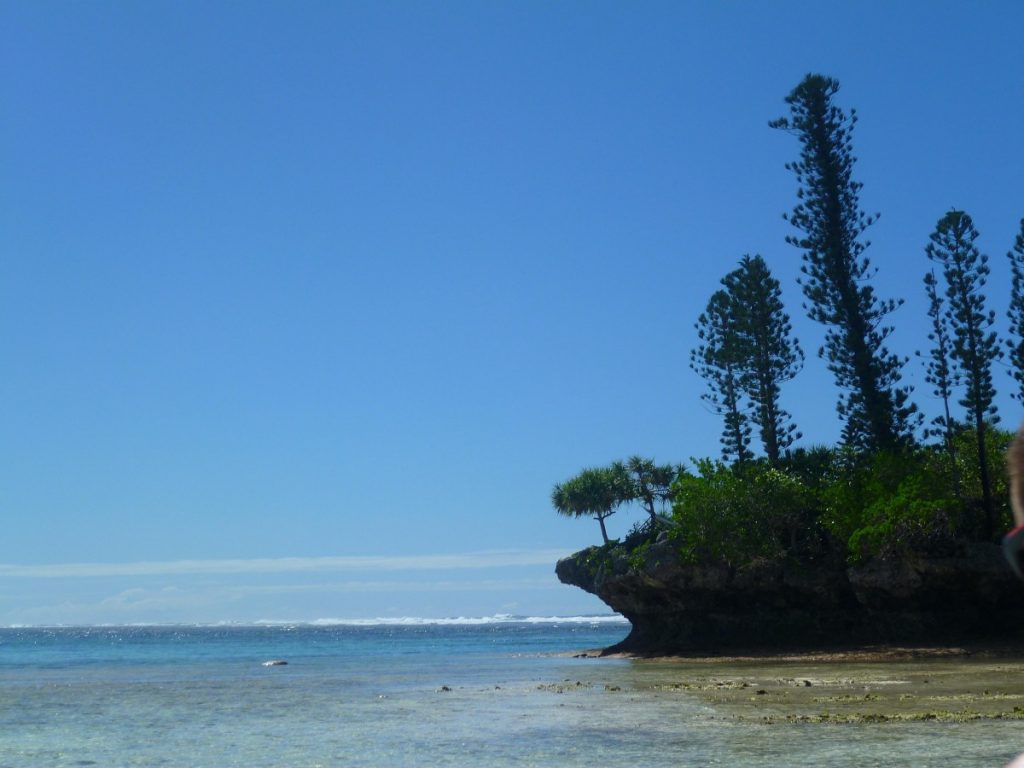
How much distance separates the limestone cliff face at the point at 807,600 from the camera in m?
32.9

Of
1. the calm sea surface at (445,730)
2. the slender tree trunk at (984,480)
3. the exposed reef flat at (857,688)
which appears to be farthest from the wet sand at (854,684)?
the slender tree trunk at (984,480)

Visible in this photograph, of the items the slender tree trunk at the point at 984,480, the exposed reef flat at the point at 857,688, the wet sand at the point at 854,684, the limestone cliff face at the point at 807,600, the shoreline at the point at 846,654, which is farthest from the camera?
the slender tree trunk at the point at 984,480

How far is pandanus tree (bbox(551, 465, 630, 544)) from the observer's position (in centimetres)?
4838

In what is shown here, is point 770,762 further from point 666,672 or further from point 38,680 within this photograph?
point 38,680

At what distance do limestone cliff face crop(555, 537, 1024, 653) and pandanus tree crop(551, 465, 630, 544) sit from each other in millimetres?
3799

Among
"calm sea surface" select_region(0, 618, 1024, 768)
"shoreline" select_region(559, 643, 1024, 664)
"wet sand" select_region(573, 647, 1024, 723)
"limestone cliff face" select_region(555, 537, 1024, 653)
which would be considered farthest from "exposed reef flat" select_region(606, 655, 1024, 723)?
"limestone cliff face" select_region(555, 537, 1024, 653)

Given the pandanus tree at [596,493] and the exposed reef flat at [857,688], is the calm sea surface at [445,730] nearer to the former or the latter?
the exposed reef flat at [857,688]

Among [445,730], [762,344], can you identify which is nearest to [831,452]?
[762,344]

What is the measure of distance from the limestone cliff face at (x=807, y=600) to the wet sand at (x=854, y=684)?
7.23ft

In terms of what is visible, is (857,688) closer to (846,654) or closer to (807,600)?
(846,654)

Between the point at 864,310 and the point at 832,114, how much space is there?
787cm

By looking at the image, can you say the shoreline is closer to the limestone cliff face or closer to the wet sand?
the wet sand

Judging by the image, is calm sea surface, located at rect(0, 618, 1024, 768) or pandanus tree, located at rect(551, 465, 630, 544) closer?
calm sea surface, located at rect(0, 618, 1024, 768)

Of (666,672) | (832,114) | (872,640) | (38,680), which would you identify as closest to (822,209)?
(832,114)
